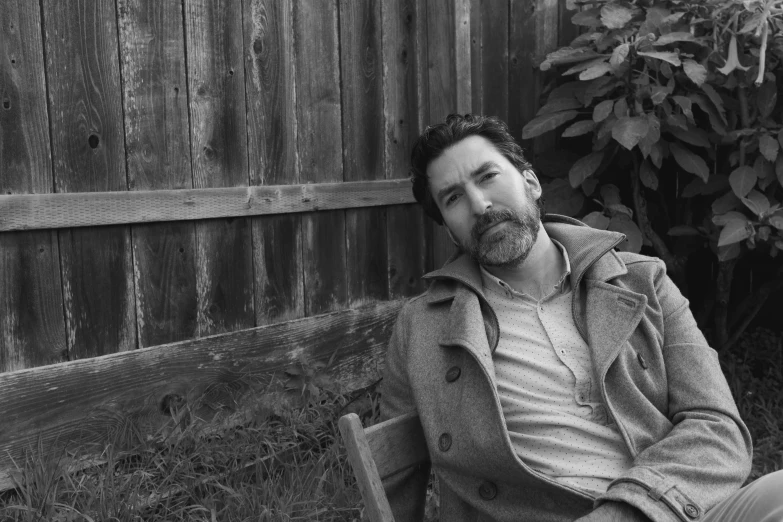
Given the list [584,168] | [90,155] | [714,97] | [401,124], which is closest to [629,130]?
[584,168]

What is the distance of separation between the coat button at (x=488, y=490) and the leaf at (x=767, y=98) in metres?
2.65

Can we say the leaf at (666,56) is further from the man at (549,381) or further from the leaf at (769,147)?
the man at (549,381)

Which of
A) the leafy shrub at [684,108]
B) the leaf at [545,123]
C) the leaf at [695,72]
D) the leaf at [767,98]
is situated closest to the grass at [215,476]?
the leaf at [545,123]

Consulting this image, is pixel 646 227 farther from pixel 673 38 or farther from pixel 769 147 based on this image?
pixel 673 38

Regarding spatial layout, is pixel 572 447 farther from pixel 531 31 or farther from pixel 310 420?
pixel 531 31

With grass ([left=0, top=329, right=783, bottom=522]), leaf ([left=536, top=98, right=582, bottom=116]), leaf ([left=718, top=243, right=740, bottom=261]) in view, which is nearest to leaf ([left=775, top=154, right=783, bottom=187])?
leaf ([left=718, top=243, right=740, bottom=261])

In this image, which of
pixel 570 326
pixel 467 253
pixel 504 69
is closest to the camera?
pixel 570 326

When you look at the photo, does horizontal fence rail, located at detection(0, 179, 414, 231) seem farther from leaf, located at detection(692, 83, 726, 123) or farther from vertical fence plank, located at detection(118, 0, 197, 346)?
leaf, located at detection(692, 83, 726, 123)

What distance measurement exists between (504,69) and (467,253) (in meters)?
2.05

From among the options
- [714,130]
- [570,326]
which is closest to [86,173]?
[570,326]

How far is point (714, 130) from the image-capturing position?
3.72m

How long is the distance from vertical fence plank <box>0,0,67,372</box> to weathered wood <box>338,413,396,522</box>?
4.21 feet

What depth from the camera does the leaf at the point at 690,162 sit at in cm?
359

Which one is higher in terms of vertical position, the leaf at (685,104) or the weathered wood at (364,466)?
the leaf at (685,104)
